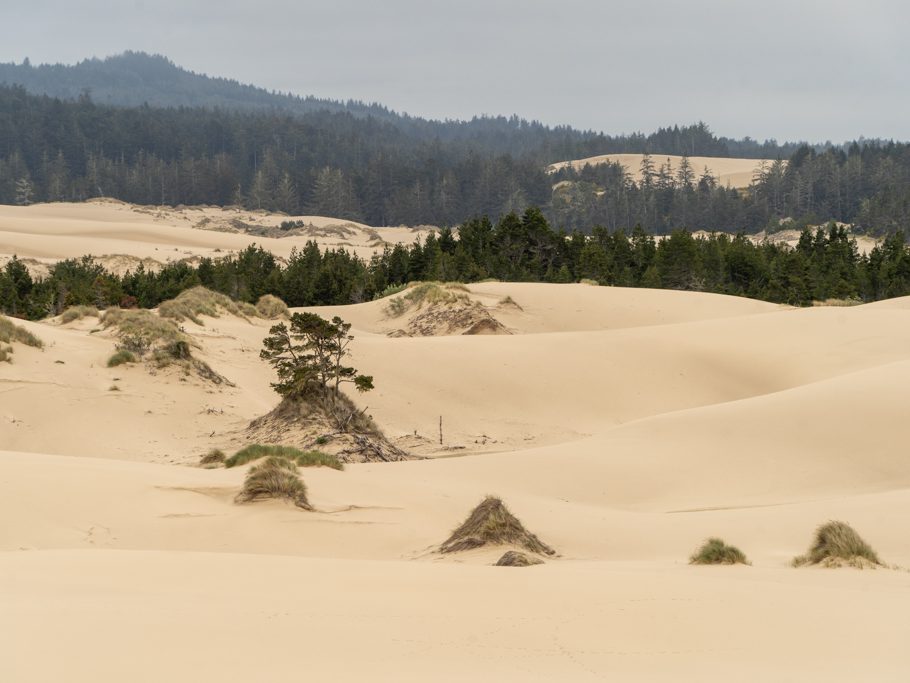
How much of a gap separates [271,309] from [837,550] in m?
21.4

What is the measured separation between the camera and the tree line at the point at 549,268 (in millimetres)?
36156

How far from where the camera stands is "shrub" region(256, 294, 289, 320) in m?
26.8

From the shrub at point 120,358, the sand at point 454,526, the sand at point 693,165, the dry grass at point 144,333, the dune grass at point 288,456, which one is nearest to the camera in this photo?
the sand at point 454,526

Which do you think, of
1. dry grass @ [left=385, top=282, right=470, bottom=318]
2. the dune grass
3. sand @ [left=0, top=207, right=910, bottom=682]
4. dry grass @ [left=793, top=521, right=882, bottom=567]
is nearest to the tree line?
dry grass @ [left=385, top=282, right=470, bottom=318]

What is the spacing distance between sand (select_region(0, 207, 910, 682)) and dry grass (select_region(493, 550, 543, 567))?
1.20 feet

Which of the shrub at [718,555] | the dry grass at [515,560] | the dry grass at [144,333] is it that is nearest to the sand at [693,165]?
the dry grass at [144,333]

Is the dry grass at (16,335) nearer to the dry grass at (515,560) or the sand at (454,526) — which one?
the sand at (454,526)

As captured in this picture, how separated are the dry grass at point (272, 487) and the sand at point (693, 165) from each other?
118 m

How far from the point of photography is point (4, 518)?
7.58m

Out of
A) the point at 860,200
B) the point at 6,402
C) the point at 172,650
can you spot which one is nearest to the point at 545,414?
the point at 6,402

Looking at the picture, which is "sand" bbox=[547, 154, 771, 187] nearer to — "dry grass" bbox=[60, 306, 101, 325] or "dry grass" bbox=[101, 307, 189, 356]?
"dry grass" bbox=[60, 306, 101, 325]

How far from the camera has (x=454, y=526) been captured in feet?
29.7

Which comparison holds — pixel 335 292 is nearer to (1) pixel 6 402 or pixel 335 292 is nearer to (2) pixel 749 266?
(2) pixel 749 266

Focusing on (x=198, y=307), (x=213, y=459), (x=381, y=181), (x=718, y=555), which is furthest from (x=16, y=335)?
(x=381, y=181)
